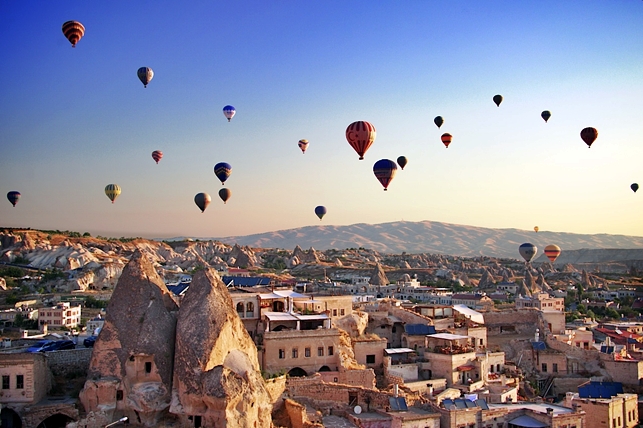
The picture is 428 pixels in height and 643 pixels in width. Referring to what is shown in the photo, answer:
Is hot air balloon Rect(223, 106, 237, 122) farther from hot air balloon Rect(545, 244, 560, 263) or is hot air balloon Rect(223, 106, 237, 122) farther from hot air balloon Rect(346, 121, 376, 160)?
hot air balloon Rect(545, 244, 560, 263)

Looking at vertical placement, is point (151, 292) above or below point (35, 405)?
above

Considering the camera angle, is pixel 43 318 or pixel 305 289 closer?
pixel 305 289

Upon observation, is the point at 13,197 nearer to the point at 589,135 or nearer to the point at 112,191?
the point at 112,191

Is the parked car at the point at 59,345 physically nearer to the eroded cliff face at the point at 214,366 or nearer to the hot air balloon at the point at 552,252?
the eroded cliff face at the point at 214,366

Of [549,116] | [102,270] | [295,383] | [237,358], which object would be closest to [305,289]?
[295,383]

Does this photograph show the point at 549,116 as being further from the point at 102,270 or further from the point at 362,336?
the point at 102,270

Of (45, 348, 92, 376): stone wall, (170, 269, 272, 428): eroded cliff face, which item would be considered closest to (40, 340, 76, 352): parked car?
(45, 348, 92, 376): stone wall

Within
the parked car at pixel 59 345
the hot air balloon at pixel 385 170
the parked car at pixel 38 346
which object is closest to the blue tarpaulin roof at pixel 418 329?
the hot air balloon at pixel 385 170
